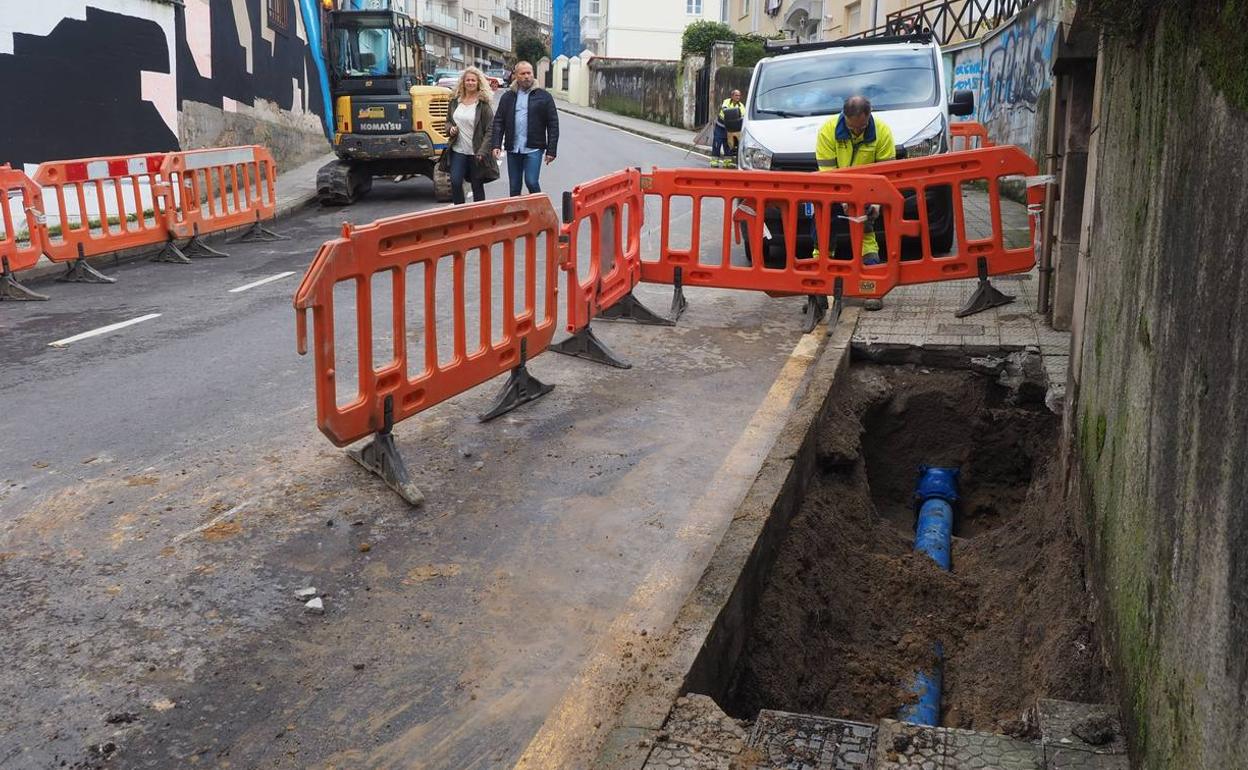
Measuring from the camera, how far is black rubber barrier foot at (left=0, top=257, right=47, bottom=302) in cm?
1044

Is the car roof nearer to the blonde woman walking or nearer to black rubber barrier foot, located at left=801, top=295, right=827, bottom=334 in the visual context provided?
the blonde woman walking

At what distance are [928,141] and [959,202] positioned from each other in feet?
6.46

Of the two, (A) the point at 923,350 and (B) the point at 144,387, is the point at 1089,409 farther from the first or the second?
(B) the point at 144,387

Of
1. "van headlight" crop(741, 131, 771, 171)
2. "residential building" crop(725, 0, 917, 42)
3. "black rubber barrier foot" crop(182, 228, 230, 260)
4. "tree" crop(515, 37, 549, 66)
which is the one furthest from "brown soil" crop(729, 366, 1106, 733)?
"tree" crop(515, 37, 549, 66)

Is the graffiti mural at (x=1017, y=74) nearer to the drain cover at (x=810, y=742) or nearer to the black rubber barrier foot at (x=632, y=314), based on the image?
the black rubber barrier foot at (x=632, y=314)

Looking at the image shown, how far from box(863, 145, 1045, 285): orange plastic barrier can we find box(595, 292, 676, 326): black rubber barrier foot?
1.93 metres

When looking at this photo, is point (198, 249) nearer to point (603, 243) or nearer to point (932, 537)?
point (603, 243)

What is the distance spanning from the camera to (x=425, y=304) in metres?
5.62

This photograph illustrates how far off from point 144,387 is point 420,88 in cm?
1301

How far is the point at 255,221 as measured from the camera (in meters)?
15.4

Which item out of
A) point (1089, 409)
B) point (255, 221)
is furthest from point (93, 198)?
point (1089, 409)

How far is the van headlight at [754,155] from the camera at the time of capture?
37.1 feet

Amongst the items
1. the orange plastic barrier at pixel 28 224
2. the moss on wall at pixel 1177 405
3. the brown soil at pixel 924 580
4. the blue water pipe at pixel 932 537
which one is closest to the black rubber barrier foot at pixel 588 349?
the brown soil at pixel 924 580

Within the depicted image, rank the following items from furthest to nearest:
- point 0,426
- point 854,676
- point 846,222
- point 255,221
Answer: point 255,221, point 846,222, point 0,426, point 854,676
